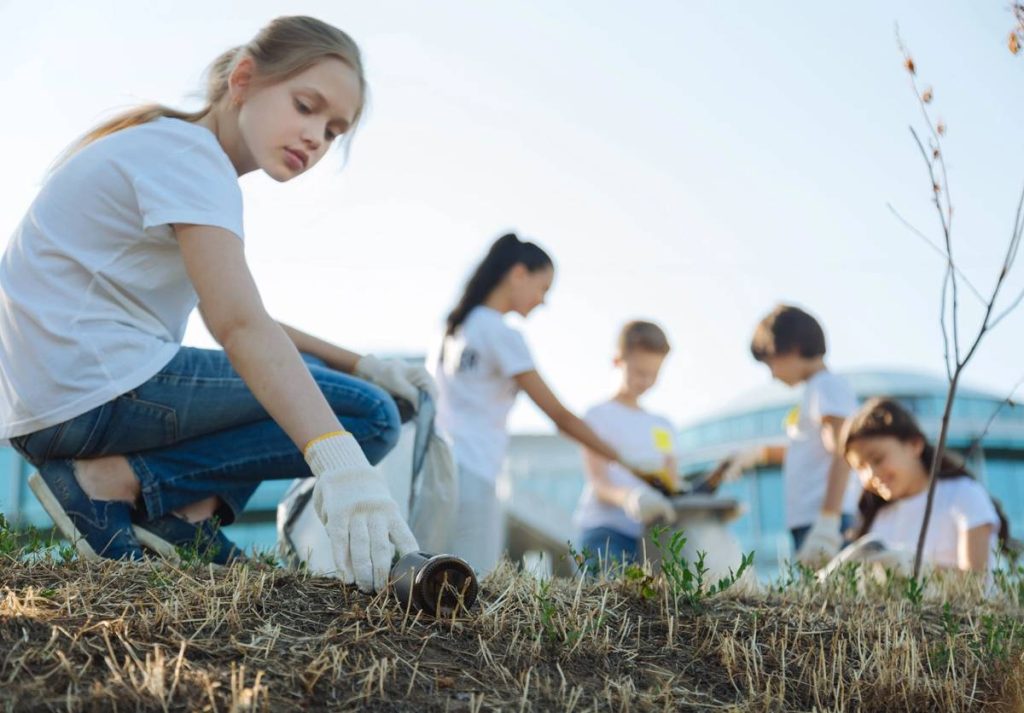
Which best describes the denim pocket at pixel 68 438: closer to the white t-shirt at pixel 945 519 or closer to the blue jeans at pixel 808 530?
the white t-shirt at pixel 945 519

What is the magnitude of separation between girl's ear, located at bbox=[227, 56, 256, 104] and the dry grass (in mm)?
1243

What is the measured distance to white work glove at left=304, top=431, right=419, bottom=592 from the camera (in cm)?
224

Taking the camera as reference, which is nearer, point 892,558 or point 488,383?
point 892,558

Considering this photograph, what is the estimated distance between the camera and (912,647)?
2.21m

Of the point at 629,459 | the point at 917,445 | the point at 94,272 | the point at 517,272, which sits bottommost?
the point at 629,459

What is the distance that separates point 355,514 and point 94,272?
0.97m

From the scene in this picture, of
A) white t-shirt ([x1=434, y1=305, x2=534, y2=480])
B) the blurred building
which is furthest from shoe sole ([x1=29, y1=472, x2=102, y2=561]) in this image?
the blurred building

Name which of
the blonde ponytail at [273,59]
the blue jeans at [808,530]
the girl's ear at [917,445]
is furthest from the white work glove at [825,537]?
the blonde ponytail at [273,59]

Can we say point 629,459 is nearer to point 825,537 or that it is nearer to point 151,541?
point 825,537

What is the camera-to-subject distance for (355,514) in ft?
7.45

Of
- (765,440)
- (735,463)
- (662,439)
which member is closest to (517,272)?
(662,439)

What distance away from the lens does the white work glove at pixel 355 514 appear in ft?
7.34

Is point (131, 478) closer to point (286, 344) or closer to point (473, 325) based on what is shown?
point (286, 344)

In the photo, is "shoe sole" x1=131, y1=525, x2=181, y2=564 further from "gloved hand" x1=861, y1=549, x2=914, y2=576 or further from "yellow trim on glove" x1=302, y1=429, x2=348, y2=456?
"gloved hand" x1=861, y1=549, x2=914, y2=576
